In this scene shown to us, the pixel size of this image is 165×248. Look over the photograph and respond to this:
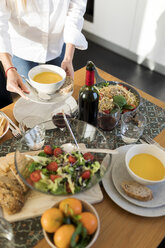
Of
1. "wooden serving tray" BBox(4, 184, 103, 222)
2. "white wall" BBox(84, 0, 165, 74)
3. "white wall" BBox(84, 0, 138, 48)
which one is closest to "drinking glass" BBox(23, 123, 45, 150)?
"wooden serving tray" BBox(4, 184, 103, 222)

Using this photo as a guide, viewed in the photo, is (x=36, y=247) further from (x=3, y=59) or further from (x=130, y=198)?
(x=3, y=59)

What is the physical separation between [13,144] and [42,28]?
794 millimetres

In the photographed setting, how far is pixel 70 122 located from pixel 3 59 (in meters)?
0.54

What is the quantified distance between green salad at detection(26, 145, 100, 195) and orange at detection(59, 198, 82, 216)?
6cm

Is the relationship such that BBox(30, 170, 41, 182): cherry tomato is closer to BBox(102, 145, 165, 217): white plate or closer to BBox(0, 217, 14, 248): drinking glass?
BBox(0, 217, 14, 248): drinking glass

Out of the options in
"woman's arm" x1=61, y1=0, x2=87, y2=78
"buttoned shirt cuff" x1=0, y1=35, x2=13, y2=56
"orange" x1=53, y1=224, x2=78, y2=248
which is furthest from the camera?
"woman's arm" x1=61, y1=0, x2=87, y2=78

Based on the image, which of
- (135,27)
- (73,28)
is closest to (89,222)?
(73,28)

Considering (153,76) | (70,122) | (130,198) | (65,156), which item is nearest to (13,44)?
(70,122)

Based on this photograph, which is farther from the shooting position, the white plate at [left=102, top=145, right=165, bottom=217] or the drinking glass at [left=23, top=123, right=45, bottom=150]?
the drinking glass at [left=23, top=123, right=45, bottom=150]

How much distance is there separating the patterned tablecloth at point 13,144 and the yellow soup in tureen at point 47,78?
33cm

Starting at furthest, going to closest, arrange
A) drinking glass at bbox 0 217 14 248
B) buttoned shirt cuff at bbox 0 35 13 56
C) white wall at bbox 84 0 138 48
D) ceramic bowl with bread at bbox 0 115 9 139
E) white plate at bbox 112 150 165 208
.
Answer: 1. white wall at bbox 84 0 138 48
2. buttoned shirt cuff at bbox 0 35 13 56
3. ceramic bowl with bread at bbox 0 115 9 139
4. white plate at bbox 112 150 165 208
5. drinking glass at bbox 0 217 14 248

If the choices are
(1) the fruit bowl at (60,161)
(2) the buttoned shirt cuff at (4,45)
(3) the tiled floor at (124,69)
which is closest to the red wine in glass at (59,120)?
(1) the fruit bowl at (60,161)

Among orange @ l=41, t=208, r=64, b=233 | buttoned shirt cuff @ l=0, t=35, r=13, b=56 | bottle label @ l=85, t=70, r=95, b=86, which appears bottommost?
orange @ l=41, t=208, r=64, b=233

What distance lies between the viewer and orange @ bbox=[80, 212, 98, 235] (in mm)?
742
